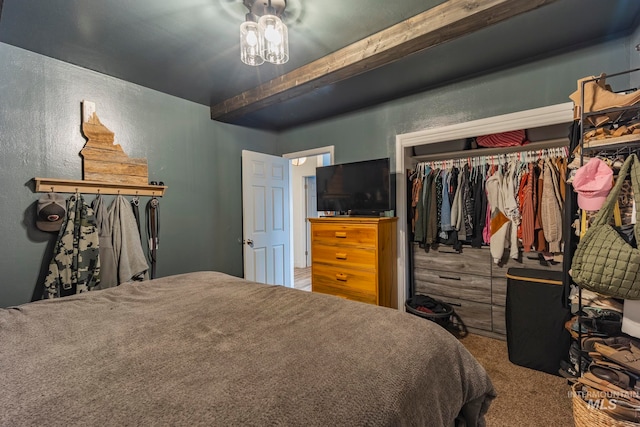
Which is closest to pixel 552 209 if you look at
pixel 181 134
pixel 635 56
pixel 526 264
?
pixel 526 264

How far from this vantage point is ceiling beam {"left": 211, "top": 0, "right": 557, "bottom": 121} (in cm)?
142

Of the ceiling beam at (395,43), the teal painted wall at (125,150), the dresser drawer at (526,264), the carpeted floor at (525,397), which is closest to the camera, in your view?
the ceiling beam at (395,43)

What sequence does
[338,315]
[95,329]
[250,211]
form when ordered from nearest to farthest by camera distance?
[95,329], [338,315], [250,211]

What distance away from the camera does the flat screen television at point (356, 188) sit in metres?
2.71

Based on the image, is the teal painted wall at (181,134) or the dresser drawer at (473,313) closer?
the teal painted wall at (181,134)

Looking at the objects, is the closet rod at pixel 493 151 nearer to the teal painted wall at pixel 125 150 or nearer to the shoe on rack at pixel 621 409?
the shoe on rack at pixel 621 409

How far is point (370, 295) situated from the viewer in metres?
2.56

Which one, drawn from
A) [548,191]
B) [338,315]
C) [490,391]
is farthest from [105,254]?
[548,191]

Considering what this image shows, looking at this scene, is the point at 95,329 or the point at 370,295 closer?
the point at 95,329

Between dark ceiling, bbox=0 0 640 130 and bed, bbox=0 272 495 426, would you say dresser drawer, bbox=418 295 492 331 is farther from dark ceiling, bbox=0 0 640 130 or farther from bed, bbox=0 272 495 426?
dark ceiling, bbox=0 0 640 130

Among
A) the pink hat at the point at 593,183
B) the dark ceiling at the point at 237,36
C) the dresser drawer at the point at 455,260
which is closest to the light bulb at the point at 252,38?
the dark ceiling at the point at 237,36

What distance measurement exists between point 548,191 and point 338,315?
2173 millimetres

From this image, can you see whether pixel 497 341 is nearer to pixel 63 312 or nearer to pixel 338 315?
pixel 338 315

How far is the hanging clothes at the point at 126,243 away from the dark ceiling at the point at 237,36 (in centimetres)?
115
